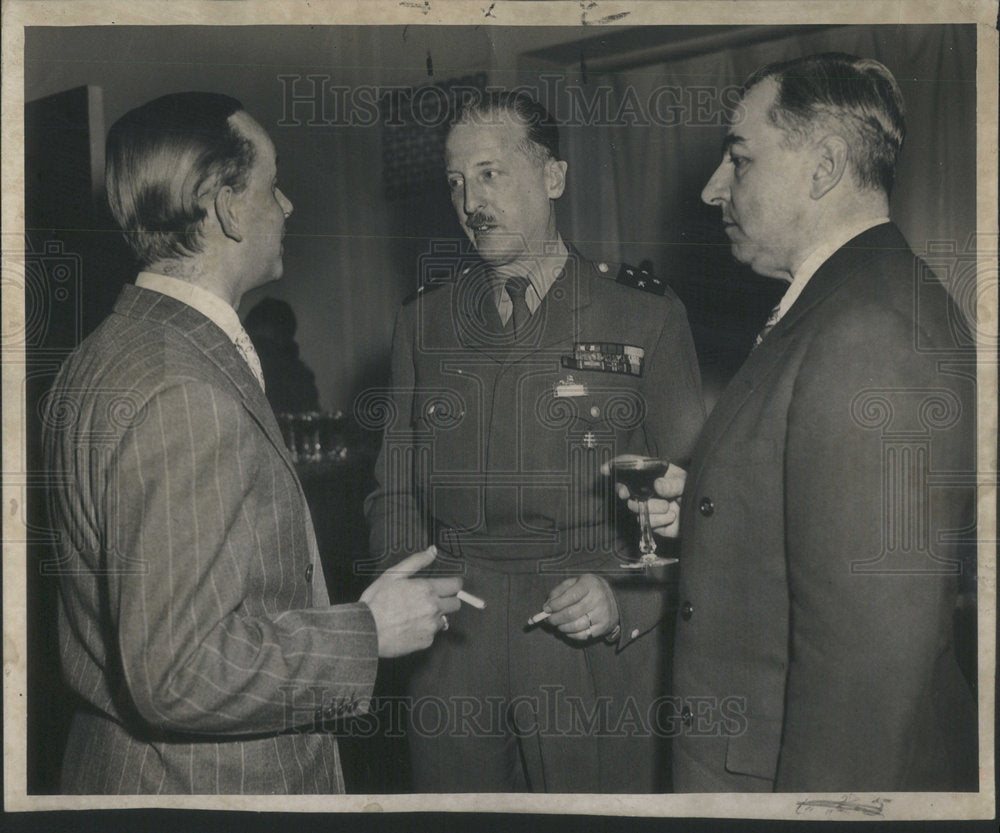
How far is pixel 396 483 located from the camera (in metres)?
2.16

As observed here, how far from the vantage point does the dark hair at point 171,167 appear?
203 cm

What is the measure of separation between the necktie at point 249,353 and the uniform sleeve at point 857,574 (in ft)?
3.65

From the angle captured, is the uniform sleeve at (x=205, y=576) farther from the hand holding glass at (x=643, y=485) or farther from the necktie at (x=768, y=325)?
the necktie at (x=768, y=325)

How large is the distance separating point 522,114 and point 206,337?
858mm

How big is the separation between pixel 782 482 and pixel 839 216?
57 cm

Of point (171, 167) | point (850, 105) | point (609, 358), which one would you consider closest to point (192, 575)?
point (171, 167)

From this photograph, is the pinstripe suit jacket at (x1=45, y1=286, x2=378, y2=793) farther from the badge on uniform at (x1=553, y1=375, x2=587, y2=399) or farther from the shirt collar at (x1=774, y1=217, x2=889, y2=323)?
the shirt collar at (x1=774, y1=217, x2=889, y2=323)

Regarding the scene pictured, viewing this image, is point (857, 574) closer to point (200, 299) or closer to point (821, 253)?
point (821, 253)

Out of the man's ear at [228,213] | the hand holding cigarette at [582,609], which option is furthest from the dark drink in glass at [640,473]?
the man's ear at [228,213]

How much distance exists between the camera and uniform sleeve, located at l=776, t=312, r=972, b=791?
6.26 feet

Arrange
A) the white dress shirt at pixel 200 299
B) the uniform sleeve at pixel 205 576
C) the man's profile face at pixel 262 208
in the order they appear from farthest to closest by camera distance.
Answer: the man's profile face at pixel 262 208 → the white dress shirt at pixel 200 299 → the uniform sleeve at pixel 205 576

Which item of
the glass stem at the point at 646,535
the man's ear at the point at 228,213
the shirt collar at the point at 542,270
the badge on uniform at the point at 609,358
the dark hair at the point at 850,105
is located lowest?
the glass stem at the point at 646,535

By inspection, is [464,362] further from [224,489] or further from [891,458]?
[891,458]

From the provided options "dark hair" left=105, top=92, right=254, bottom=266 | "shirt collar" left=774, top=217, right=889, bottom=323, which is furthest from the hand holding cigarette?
"dark hair" left=105, top=92, right=254, bottom=266
